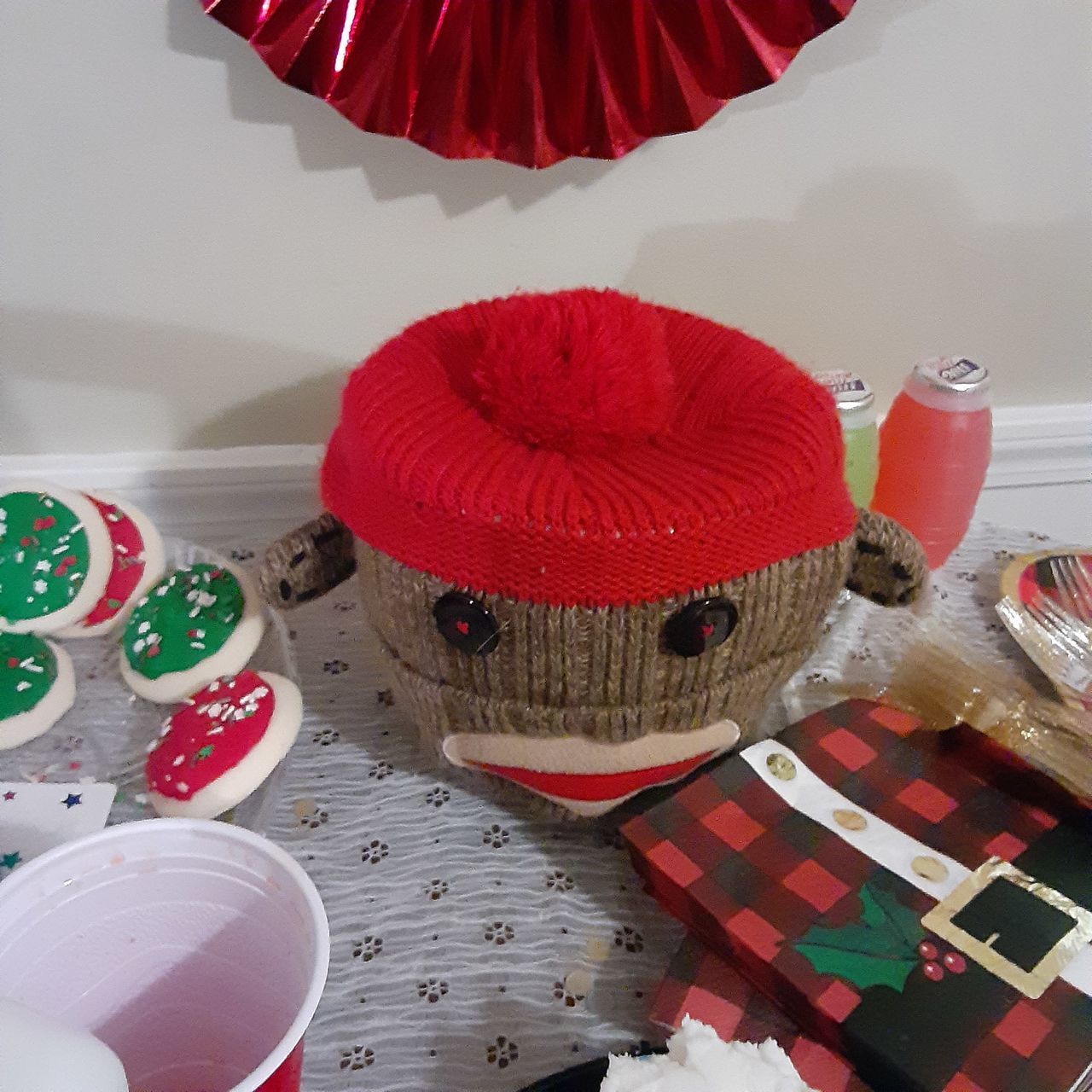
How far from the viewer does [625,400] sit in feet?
1.48

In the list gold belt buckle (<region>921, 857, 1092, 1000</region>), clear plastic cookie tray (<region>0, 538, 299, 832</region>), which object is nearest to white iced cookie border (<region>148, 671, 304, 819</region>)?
clear plastic cookie tray (<region>0, 538, 299, 832</region>)

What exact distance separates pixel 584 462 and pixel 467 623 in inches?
3.7

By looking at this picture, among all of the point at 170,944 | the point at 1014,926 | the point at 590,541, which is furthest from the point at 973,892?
the point at 170,944

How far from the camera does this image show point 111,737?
603 mm

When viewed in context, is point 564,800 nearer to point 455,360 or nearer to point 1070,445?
point 455,360

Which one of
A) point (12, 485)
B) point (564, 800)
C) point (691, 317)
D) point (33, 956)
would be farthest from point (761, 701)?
point (12, 485)

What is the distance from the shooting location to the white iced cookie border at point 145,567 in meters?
0.63

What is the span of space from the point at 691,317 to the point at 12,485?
0.44 meters

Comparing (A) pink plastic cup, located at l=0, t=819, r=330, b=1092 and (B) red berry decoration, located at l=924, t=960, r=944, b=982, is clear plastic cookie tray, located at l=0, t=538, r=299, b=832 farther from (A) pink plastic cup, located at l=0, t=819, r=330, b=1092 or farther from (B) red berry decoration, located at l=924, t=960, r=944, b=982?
(B) red berry decoration, located at l=924, t=960, r=944, b=982

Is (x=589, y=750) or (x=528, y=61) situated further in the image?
(x=528, y=61)

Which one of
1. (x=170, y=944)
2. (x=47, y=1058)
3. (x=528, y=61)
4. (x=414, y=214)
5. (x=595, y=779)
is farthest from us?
(x=414, y=214)

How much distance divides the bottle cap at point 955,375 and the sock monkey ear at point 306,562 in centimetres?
42

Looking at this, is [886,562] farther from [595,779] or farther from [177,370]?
[177,370]

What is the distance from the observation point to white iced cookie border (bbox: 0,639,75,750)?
0.57 meters
